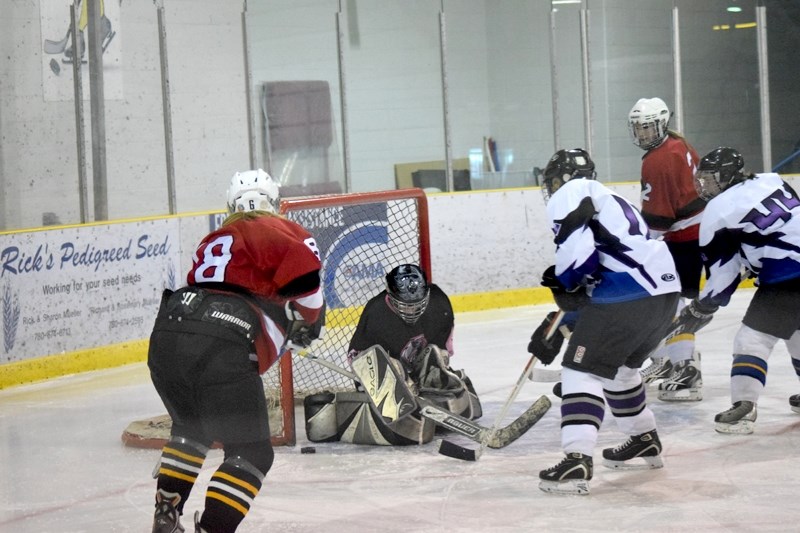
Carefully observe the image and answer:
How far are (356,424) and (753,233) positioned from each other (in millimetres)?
1506

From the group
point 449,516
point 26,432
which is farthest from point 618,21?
point 449,516

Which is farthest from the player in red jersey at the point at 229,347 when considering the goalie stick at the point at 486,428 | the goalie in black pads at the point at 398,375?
the goalie in black pads at the point at 398,375

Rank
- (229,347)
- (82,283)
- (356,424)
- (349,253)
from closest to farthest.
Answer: (229,347)
(356,424)
(349,253)
(82,283)

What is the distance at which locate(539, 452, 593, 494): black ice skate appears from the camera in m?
3.44

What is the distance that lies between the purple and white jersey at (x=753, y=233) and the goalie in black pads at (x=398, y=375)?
982mm

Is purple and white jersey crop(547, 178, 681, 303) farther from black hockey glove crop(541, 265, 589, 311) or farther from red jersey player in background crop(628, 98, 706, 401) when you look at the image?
red jersey player in background crop(628, 98, 706, 401)

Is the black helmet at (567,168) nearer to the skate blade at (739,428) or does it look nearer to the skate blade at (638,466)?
the skate blade at (638,466)

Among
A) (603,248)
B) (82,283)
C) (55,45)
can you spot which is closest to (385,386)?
(603,248)

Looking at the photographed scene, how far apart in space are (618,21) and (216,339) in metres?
7.75

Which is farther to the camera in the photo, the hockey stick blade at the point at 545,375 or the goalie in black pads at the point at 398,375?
the hockey stick blade at the point at 545,375

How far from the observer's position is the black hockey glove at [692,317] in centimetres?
430

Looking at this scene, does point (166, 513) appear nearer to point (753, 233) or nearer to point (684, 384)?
point (753, 233)

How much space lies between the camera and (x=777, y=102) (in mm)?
9812

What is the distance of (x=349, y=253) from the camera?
5.45 meters
